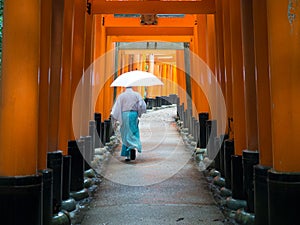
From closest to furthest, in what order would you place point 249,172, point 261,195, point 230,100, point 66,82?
point 261,195
point 249,172
point 66,82
point 230,100

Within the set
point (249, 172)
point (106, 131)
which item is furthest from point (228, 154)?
point (106, 131)

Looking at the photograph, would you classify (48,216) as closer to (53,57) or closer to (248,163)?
(53,57)

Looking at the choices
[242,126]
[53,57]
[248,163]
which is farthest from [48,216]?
[242,126]

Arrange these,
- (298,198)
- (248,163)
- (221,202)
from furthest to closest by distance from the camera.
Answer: (221,202), (248,163), (298,198)

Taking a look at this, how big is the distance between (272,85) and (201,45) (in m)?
6.28

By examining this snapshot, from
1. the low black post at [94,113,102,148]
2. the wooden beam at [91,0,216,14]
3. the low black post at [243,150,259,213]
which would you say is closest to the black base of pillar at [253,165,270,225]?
the low black post at [243,150,259,213]

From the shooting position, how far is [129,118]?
8.63 metres

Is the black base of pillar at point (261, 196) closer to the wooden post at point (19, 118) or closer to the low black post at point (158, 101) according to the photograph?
the wooden post at point (19, 118)

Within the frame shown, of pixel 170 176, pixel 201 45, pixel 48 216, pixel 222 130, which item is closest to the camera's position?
pixel 48 216

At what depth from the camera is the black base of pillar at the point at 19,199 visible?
2.79m

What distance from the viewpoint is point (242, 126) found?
4.51 metres

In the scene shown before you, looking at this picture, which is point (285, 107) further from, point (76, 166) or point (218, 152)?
point (218, 152)

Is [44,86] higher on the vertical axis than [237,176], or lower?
higher

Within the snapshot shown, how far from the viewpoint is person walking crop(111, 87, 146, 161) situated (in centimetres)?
841
